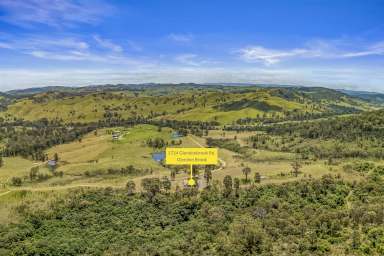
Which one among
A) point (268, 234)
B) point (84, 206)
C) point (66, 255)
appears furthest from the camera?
point (84, 206)

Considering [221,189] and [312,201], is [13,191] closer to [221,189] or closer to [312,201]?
[221,189]

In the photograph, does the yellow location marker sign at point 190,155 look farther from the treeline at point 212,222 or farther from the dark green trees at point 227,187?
the dark green trees at point 227,187

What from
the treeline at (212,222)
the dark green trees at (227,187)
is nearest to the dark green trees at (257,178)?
the treeline at (212,222)

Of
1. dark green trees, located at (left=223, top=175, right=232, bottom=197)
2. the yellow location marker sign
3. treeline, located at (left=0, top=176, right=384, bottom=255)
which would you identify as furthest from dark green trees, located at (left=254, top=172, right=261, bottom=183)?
the yellow location marker sign

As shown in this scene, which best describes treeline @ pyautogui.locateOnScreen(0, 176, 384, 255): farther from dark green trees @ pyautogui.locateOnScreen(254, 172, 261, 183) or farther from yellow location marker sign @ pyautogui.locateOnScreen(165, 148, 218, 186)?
yellow location marker sign @ pyautogui.locateOnScreen(165, 148, 218, 186)

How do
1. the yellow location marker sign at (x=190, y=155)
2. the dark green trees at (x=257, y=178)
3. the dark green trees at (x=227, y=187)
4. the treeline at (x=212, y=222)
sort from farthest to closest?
the dark green trees at (x=257, y=178), the dark green trees at (x=227, y=187), the treeline at (x=212, y=222), the yellow location marker sign at (x=190, y=155)

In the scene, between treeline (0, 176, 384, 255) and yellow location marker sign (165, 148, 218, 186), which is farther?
treeline (0, 176, 384, 255)

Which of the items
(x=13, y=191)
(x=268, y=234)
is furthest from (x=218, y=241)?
(x=13, y=191)

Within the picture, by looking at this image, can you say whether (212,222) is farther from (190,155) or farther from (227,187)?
(190,155)
